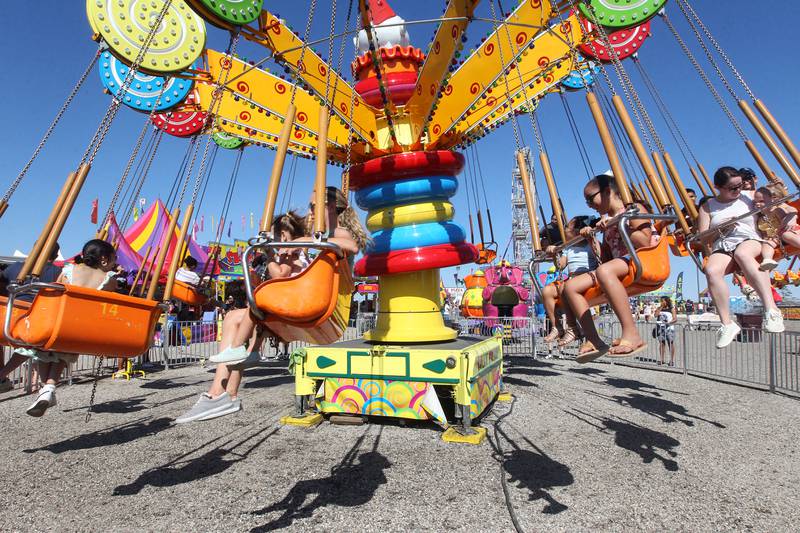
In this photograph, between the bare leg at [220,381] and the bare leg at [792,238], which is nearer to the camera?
the bare leg at [220,381]

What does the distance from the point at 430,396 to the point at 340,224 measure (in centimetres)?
204

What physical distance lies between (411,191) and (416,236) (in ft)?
1.55

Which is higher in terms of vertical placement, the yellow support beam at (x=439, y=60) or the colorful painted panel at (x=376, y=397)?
the yellow support beam at (x=439, y=60)

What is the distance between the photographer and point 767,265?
133 inches

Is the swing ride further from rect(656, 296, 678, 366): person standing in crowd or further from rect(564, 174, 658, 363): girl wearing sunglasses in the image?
rect(656, 296, 678, 366): person standing in crowd

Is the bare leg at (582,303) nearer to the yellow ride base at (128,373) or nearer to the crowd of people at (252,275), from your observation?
the crowd of people at (252,275)

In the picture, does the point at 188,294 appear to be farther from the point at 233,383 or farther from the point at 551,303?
the point at 551,303

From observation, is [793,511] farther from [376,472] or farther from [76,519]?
[76,519]

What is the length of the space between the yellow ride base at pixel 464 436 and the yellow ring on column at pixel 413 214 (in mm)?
2099

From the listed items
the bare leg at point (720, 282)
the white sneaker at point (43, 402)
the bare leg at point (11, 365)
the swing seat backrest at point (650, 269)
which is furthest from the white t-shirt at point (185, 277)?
the bare leg at point (720, 282)

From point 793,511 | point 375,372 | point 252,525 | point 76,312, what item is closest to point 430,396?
point 375,372

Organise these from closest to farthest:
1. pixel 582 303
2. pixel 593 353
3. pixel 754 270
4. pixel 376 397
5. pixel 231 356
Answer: pixel 231 356
pixel 593 353
pixel 582 303
pixel 754 270
pixel 376 397

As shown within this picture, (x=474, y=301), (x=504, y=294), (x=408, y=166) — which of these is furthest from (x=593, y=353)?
(x=474, y=301)

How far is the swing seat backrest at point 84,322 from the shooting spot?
8.32 feet
